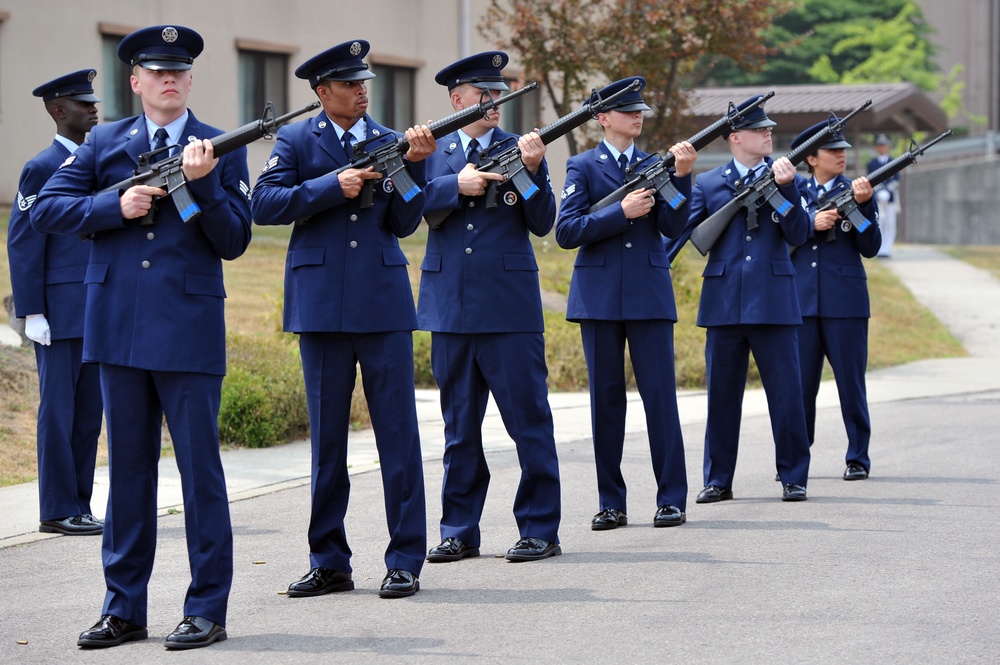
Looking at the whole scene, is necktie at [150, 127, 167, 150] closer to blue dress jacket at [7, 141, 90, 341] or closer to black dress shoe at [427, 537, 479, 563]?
blue dress jacket at [7, 141, 90, 341]

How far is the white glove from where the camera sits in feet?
25.9

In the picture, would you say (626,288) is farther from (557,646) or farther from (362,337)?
(557,646)

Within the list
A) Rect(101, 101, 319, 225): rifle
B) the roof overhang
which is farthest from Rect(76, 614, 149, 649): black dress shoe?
the roof overhang

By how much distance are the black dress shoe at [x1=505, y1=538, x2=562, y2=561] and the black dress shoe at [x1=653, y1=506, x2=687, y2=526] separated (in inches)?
34.1

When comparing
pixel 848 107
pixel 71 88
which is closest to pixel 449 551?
pixel 71 88

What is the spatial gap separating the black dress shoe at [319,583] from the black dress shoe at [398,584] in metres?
0.20

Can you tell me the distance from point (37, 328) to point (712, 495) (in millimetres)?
3863

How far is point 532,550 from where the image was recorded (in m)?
7.31

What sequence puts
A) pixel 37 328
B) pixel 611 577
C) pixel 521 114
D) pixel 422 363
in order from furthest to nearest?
pixel 521 114 < pixel 422 363 < pixel 37 328 < pixel 611 577

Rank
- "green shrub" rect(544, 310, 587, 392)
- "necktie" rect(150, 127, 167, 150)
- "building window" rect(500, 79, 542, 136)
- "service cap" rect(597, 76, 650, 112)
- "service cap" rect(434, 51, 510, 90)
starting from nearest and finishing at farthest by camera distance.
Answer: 1. "necktie" rect(150, 127, 167, 150)
2. "service cap" rect(434, 51, 510, 90)
3. "service cap" rect(597, 76, 650, 112)
4. "green shrub" rect(544, 310, 587, 392)
5. "building window" rect(500, 79, 542, 136)

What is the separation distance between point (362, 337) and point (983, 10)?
5414 centimetres

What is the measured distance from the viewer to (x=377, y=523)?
832 centimetres

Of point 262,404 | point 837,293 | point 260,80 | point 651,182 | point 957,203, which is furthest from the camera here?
point 957,203

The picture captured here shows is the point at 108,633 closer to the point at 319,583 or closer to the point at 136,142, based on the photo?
the point at 319,583
